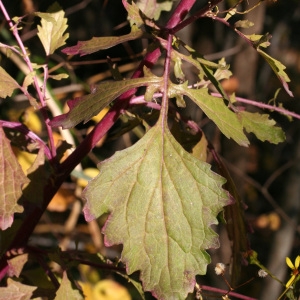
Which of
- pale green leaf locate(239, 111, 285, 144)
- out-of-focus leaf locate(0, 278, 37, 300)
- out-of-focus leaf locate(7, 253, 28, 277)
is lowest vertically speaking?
out-of-focus leaf locate(0, 278, 37, 300)

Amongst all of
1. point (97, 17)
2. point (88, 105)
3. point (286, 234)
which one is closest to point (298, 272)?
point (88, 105)

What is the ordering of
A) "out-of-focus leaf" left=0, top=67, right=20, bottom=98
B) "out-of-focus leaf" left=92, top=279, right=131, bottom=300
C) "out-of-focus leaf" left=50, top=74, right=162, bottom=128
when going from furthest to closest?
"out-of-focus leaf" left=92, top=279, right=131, bottom=300 → "out-of-focus leaf" left=0, top=67, right=20, bottom=98 → "out-of-focus leaf" left=50, top=74, right=162, bottom=128

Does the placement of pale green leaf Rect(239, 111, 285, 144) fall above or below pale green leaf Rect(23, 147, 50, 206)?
below

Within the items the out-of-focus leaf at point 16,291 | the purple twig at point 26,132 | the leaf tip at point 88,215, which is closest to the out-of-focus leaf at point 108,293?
the out-of-focus leaf at point 16,291

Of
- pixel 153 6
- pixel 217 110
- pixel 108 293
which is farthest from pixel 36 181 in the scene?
pixel 108 293

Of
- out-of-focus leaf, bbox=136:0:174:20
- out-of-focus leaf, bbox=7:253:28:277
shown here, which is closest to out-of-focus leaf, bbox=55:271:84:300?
out-of-focus leaf, bbox=7:253:28:277

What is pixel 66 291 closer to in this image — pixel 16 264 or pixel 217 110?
pixel 16 264

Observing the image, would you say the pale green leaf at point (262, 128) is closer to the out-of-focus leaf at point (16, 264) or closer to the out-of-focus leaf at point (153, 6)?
the out-of-focus leaf at point (153, 6)

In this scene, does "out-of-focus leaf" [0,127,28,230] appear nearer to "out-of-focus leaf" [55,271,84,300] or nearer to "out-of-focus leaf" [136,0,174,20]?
"out-of-focus leaf" [55,271,84,300]
